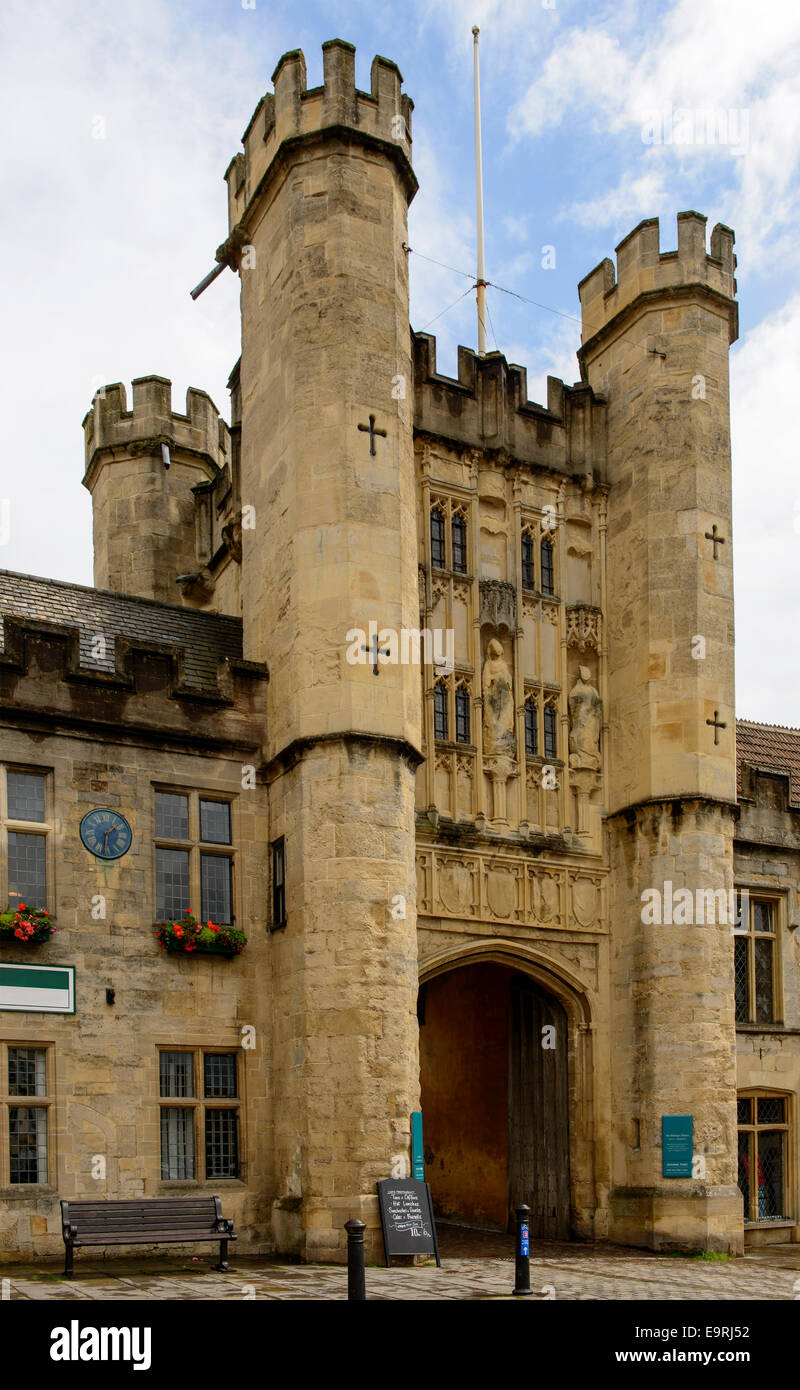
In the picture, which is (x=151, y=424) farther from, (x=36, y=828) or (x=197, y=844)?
(x=36, y=828)

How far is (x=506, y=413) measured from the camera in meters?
23.2

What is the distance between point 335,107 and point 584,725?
9108 mm

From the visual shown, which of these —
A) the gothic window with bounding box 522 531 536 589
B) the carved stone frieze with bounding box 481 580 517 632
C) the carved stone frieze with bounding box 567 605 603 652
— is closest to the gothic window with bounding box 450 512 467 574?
the carved stone frieze with bounding box 481 580 517 632

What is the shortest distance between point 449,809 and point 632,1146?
17.2 feet

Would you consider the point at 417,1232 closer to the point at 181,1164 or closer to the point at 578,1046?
the point at 181,1164

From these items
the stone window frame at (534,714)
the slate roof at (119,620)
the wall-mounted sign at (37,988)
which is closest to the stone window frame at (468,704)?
the stone window frame at (534,714)

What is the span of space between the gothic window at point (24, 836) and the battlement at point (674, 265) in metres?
12.0

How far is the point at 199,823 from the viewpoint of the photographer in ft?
63.0

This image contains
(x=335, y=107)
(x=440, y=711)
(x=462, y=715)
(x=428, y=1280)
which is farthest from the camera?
(x=462, y=715)

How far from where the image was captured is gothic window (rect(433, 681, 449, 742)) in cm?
2150

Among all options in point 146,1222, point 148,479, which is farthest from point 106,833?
point 148,479

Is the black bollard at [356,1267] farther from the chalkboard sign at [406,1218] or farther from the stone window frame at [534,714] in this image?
the stone window frame at [534,714]

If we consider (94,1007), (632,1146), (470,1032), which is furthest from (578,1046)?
(94,1007)

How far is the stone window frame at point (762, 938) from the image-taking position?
79.7ft
